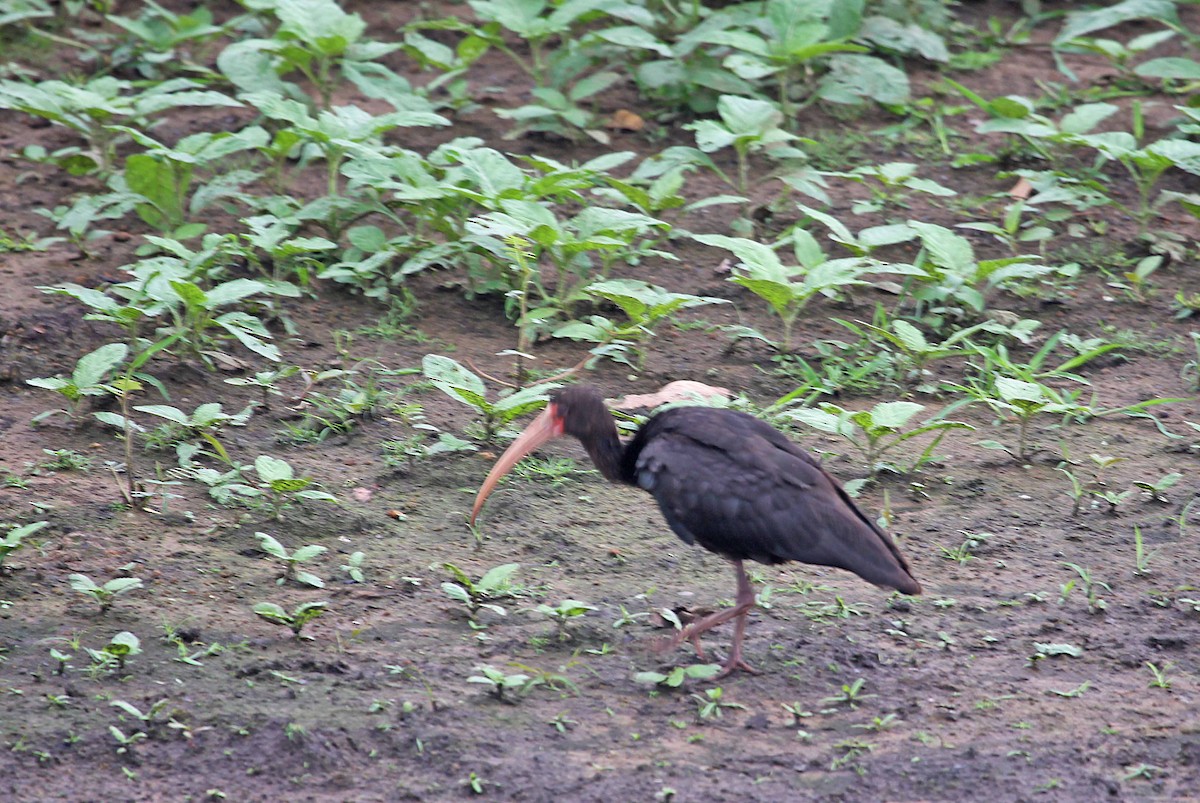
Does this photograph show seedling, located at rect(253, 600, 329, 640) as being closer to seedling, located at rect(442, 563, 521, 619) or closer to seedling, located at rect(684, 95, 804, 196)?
seedling, located at rect(442, 563, 521, 619)

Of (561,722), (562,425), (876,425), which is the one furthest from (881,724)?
(562,425)

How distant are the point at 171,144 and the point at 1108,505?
17.8 ft

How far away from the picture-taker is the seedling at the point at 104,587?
4254 mm

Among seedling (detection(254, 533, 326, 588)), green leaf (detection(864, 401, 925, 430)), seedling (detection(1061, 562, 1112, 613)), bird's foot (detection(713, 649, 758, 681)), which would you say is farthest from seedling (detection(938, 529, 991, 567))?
seedling (detection(254, 533, 326, 588))

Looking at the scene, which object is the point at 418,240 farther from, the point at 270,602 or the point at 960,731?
the point at 960,731

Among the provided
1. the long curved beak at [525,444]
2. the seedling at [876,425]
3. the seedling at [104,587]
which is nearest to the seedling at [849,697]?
the seedling at [876,425]

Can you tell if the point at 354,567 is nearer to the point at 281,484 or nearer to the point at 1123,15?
the point at 281,484

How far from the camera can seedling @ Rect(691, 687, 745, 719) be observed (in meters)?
4.00

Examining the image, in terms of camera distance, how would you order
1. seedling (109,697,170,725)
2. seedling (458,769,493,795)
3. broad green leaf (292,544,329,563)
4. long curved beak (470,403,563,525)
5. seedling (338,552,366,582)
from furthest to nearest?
long curved beak (470,403,563,525)
seedling (338,552,366,582)
broad green leaf (292,544,329,563)
seedling (109,697,170,725)
seedling (458,769,493,795)

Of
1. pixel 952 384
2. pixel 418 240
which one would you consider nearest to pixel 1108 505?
pixel 952 384

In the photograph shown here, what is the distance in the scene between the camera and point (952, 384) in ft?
19.1

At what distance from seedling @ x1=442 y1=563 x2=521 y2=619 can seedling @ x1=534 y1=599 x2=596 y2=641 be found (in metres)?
0.14

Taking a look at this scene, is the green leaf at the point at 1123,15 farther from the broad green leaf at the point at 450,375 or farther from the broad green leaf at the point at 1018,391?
the broad green leaf at the point at 450,375

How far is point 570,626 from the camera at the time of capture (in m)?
4.42
